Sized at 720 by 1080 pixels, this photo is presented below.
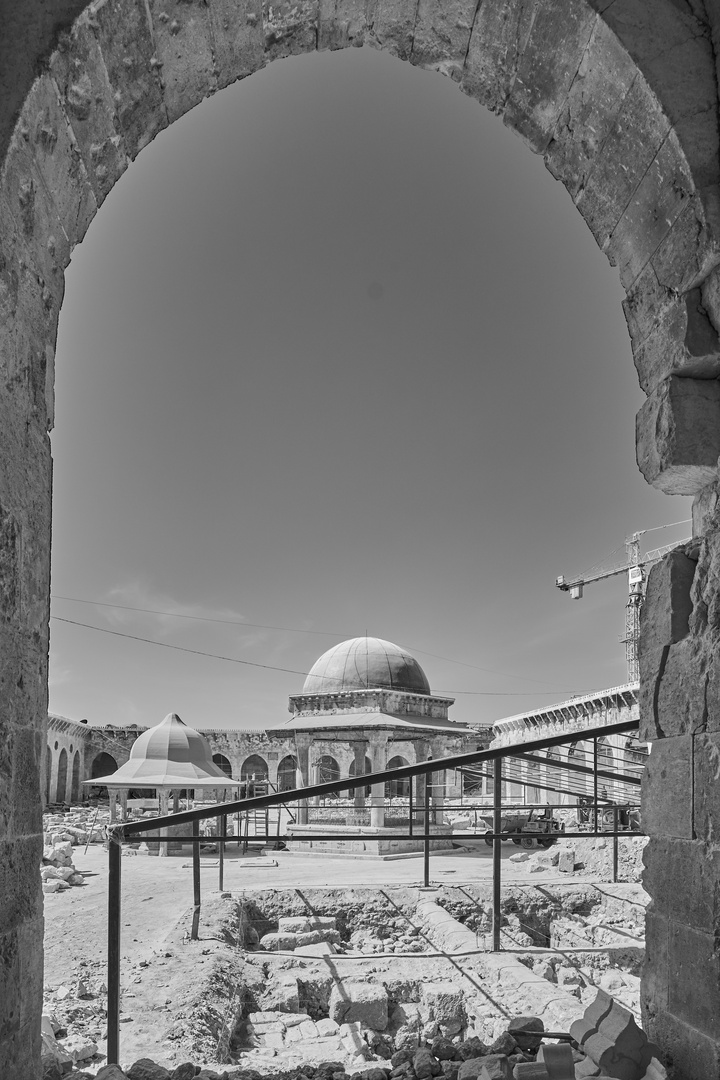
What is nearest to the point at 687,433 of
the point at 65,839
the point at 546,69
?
the point at 546,69

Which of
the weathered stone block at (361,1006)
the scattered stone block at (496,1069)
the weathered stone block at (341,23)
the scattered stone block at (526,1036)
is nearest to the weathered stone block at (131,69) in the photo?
the weathered stone block at (341,23)

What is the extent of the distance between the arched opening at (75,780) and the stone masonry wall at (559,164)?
35.1 meters

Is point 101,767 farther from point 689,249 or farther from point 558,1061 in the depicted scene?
point 689,249

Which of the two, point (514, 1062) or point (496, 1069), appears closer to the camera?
point (496, 1069)

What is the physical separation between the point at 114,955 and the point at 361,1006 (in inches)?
119

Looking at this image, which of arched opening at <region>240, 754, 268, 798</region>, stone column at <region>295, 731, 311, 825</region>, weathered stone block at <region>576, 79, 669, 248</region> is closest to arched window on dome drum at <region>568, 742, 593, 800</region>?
weathered stone block at <region>576, 79, 669, 248</region>

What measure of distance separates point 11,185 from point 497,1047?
3744 mm

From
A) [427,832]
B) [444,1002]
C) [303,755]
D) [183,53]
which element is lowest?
[303,755]

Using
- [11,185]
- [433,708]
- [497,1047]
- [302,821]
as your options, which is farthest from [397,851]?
[11,185]

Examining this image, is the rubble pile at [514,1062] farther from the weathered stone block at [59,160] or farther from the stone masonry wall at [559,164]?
the weathered stone block at [59,160]

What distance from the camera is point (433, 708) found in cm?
2492

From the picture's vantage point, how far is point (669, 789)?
262cm

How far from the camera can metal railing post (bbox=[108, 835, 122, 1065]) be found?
10.5 feet

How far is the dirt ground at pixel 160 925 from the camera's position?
509 centimetres
